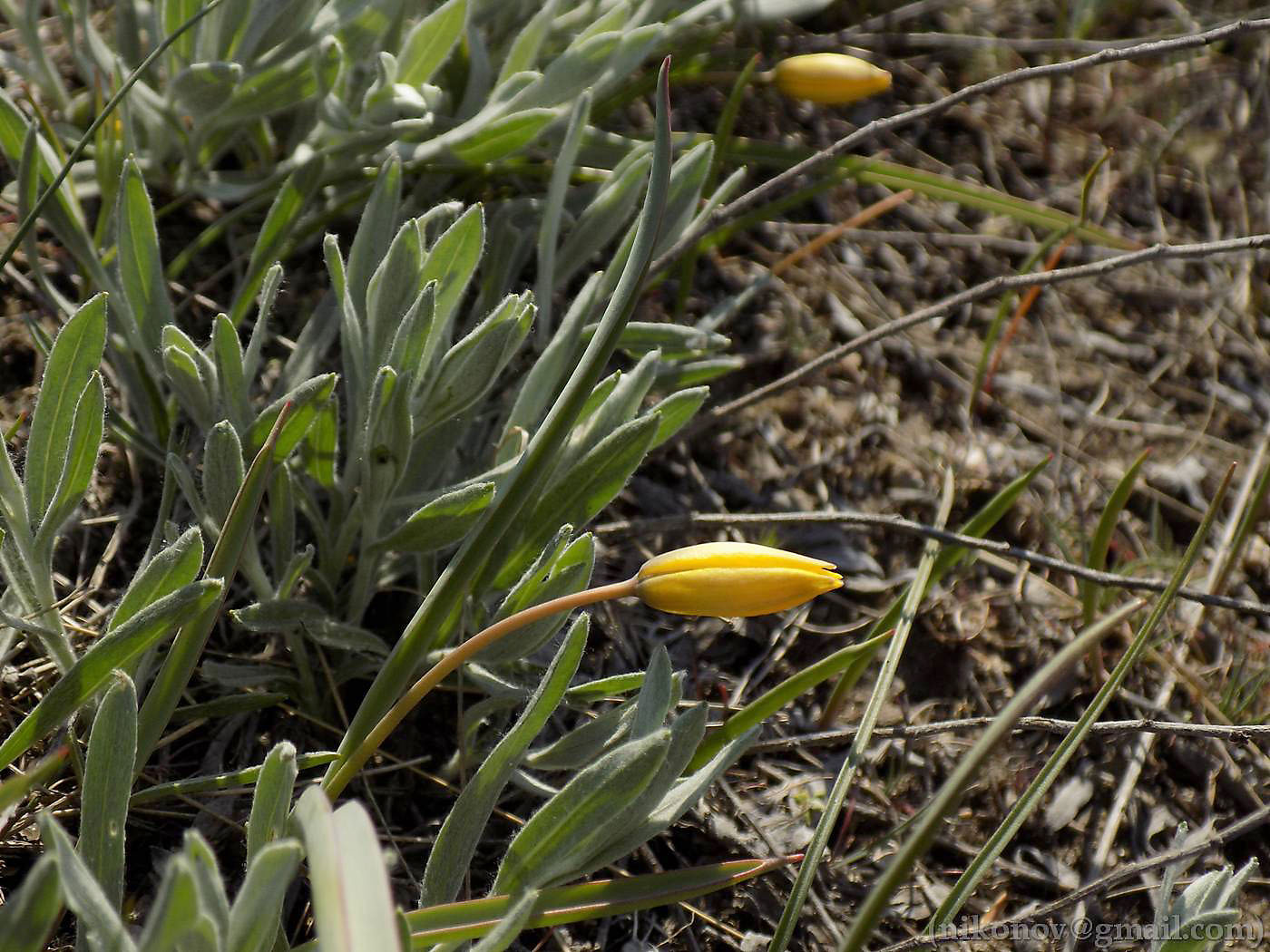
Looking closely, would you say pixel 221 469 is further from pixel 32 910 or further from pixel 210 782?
pixel 32 910

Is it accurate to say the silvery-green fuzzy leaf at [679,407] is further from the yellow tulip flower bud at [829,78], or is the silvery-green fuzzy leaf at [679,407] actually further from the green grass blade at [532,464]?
the yellow tulip flower bud at [829,78]

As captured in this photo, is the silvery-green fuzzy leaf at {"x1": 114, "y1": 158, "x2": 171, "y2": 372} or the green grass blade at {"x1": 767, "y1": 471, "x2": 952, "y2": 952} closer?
the green grass blade at {"x1": 767, "y1": 471, "x2": 952, "y2": 952}

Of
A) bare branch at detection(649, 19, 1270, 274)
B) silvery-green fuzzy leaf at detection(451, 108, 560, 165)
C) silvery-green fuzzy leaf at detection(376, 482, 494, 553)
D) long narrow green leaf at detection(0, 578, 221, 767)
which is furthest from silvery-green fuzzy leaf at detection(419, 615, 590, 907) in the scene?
silvery-green fuzzy leaf at detection(451, 108, 560, 165)

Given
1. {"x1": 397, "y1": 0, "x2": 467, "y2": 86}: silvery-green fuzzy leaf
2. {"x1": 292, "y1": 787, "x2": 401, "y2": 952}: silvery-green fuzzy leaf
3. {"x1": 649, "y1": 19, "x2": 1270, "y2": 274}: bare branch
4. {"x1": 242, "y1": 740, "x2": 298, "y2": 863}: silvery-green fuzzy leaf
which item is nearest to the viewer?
{"x1": 292, "y1": 787, "x2": 401, "y2": 952}: silvery-green fuzzy leaf

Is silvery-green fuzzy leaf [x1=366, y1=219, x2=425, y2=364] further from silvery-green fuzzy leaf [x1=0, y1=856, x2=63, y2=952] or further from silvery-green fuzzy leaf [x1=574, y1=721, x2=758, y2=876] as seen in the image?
silvery-green fuzzy leaf [x1=0, y1=856, x2=63, y2=952]

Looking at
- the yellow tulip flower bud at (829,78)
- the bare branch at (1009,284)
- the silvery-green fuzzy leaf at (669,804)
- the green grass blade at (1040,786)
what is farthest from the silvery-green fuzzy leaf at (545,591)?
the yellow tulip flower bud at (829,78)
